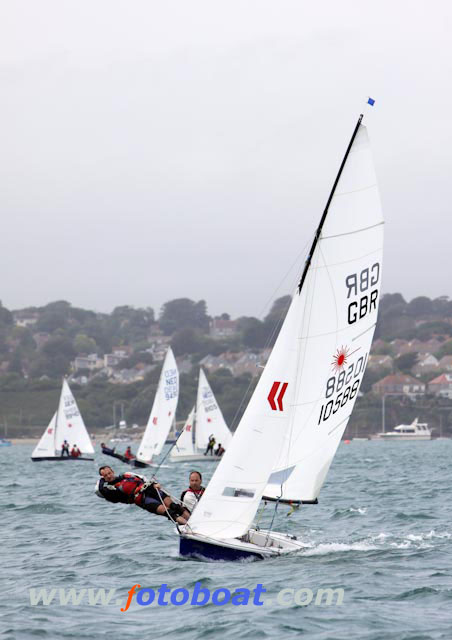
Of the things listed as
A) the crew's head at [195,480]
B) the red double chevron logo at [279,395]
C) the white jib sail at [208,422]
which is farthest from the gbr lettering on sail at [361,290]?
the white jib sail at [208,422]

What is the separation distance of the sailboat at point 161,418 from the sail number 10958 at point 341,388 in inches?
1230

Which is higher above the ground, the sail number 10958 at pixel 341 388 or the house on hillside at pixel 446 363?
the house on hillside at pixel 446 363

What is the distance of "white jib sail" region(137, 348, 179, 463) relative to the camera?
4897cm

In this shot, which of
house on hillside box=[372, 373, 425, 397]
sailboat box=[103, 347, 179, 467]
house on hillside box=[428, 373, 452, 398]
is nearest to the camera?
sailboat box=[103, 347, 179, 467]

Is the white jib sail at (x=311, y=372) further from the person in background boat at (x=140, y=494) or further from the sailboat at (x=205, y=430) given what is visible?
the sailboat at (x=205, y=430)

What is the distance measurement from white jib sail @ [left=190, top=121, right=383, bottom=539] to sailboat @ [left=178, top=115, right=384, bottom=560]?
0.01 metres

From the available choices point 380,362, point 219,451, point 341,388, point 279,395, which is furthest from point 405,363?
point 279,395

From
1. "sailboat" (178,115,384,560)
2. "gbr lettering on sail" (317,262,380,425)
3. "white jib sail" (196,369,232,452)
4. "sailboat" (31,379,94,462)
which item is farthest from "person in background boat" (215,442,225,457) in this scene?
"sailboat" (178,115,384,560)

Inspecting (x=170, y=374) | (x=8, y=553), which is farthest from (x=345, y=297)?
(x=170, y=374)

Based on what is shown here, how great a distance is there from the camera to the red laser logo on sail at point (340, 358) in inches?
642

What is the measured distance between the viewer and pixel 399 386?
16288cm

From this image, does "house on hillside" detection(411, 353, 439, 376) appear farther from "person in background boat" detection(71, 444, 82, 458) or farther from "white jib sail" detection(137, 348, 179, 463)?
"white jib sail" detection(137, 348, 179, 463)

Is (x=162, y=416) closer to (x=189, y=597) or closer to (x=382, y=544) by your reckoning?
(x=382, y=544)

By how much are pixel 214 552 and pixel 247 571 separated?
79cm
